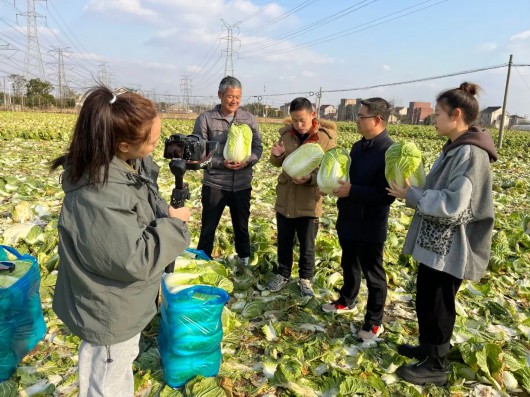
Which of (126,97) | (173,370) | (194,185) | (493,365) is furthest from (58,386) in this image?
(194,185)

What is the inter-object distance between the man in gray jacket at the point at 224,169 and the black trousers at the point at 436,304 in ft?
7.82

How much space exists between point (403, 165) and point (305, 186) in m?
1.31

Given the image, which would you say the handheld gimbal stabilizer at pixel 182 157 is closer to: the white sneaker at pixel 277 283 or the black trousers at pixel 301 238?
the black trousers at pixel 301 238

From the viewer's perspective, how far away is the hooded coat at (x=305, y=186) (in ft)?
13.7

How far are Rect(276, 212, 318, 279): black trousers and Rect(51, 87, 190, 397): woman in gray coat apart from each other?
232cm

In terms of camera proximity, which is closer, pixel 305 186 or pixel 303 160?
pixel 303 160

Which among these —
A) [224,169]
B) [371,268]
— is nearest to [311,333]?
[371,268]

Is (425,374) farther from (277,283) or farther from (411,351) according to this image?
(277,283)

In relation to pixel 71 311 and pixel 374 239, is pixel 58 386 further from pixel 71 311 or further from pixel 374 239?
pixel 374 239

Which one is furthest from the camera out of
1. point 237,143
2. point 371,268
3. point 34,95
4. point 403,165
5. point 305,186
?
point 34,95

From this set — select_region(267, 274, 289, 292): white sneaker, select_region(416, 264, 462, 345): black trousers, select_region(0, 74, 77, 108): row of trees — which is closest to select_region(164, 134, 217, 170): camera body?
select_region(416, 264, 462, 345): black trousers

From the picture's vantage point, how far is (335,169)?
366 cm

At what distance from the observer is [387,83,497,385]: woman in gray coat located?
2709 mm

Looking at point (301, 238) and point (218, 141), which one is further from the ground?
point (218, 141)
